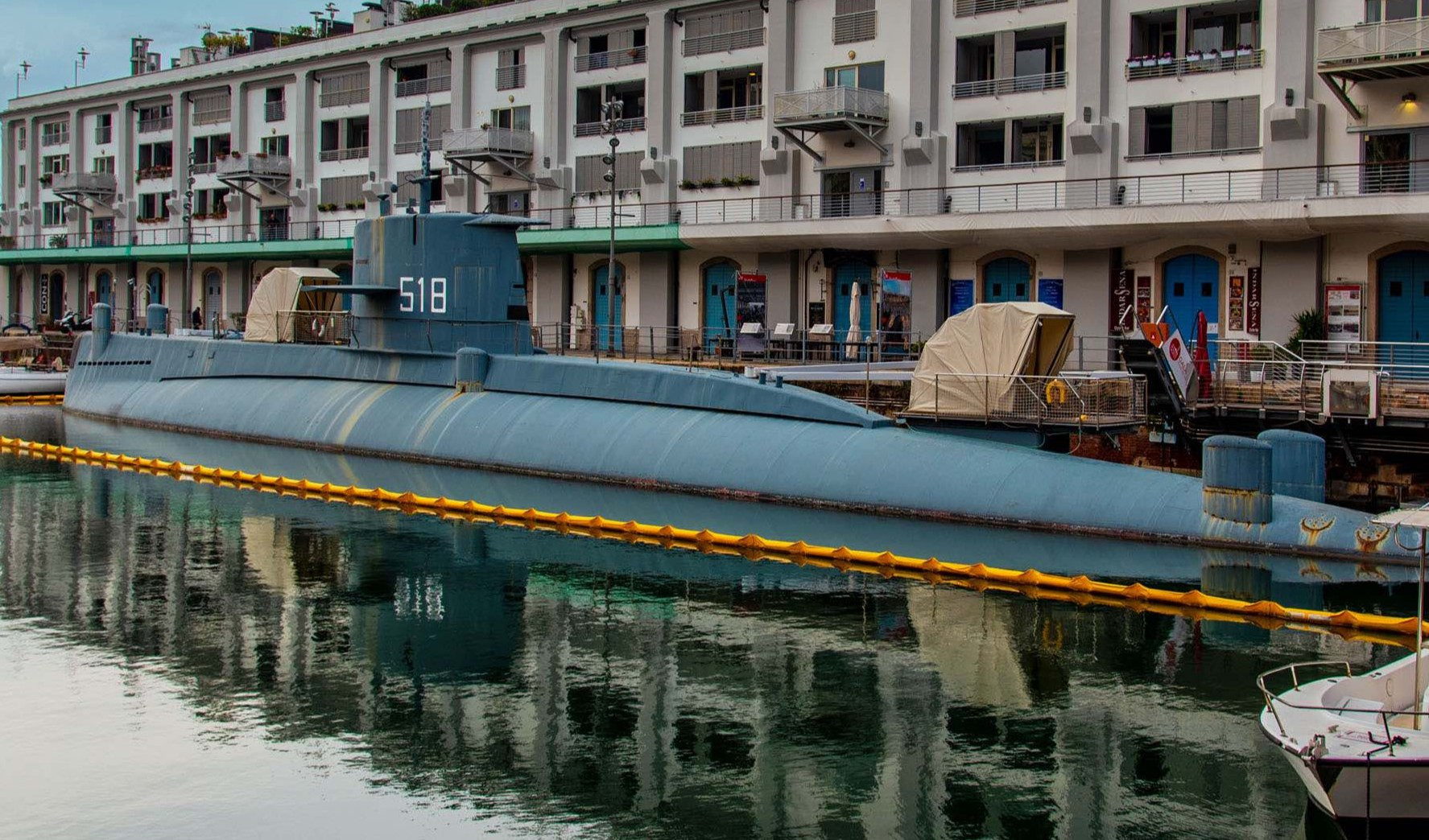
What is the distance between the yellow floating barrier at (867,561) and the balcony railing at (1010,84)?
Result: 24.2m

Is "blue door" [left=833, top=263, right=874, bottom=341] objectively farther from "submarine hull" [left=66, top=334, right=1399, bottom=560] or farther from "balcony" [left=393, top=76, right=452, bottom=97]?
"balcony" [left=393, top=76, right=452, bottom=97]

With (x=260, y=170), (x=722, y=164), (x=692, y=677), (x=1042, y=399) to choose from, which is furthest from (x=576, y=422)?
(x=260, y=170)

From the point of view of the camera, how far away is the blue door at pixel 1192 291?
41031 millimetres

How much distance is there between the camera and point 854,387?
38.7 metres

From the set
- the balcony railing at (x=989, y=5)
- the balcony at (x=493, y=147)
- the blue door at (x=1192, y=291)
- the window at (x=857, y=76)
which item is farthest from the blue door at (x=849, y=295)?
the balcony at (x=493, y=147)

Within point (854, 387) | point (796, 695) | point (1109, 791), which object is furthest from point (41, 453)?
point (1109, 791)

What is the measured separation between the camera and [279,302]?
42.7 metres

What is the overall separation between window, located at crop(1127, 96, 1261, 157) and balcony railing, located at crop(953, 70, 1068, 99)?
2989 millimetres

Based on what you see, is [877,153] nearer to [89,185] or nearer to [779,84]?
[779,84]

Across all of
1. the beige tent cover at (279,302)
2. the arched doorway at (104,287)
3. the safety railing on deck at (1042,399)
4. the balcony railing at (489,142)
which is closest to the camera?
the safety railing on deck at (1042,399)

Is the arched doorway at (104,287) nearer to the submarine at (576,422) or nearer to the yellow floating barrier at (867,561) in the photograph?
the submarine at (576,422)

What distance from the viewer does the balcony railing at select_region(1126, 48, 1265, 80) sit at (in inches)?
1578

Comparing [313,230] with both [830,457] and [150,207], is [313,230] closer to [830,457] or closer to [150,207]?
[150,207]

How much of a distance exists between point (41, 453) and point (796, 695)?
97.8ft
